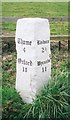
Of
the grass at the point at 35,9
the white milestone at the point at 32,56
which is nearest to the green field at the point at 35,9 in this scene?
the grass at the point at 35,9

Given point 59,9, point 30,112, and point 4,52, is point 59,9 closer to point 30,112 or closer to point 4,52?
point 4,52

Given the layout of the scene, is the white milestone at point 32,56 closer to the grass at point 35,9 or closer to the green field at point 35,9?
the green field at point 35,9

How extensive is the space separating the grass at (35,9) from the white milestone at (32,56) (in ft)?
20.6

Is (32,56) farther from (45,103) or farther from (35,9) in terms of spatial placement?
(35,9)

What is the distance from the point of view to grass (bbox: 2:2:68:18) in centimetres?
1213

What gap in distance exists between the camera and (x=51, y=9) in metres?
12.6

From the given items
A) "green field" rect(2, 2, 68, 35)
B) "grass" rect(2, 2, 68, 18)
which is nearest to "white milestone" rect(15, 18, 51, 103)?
"green field" rect(2, 2, 68, 35)

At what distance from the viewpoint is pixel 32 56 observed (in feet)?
18.1

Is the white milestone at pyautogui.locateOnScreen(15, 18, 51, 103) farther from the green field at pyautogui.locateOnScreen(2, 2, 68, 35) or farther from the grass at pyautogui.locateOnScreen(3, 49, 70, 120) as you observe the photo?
the green field at pyautogui.locateOnScreen(2, 2, 68, 35)

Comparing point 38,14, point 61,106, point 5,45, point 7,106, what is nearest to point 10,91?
point 7,106

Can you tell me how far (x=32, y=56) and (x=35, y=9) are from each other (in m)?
7.41

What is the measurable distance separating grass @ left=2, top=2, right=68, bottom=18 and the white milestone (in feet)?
20.6

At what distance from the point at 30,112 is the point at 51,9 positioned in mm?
7553

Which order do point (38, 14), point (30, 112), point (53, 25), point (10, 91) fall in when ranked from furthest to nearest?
point (38, 14)
point (53, 25)
point (10, 91)
point (30, 112)
